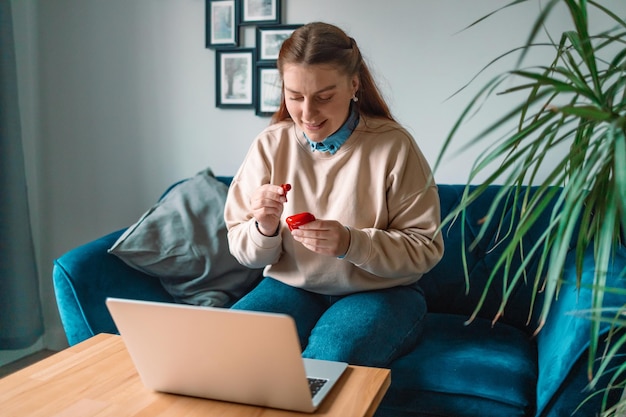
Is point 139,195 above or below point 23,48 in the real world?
below

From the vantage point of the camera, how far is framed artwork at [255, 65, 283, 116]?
2641 mm

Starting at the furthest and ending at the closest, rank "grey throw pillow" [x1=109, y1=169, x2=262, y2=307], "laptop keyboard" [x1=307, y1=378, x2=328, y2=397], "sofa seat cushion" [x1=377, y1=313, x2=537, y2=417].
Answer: "grey throw pillow" [x1=109, y1=169, x2=262, y2=307] → "sofa seat cushion" [x1=377, y1=313, x2=537, y2=417] → "laptop keyboard" [x1=307, y1=378, x2=328, y2=397]

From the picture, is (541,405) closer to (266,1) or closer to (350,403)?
(350,403)

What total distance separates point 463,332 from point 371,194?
0.50 metres

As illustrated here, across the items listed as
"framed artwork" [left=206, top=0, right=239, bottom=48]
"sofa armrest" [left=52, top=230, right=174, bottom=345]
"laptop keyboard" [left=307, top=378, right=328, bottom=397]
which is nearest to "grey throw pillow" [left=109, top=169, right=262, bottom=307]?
"sofa armrest" [left=52, top=230, right=174, bottom=345]

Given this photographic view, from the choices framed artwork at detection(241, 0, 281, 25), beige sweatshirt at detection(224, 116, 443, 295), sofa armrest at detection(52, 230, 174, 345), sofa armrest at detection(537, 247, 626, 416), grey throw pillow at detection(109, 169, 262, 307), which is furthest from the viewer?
framed artwork at detection(241, 0, 281, 25)

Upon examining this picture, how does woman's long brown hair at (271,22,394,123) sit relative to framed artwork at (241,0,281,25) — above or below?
below

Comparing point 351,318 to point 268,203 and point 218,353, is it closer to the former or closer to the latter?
point 268,203

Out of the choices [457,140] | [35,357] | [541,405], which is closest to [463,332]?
[541,405]

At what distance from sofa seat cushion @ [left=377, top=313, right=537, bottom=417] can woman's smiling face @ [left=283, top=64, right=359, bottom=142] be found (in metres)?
0.65

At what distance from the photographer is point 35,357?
117 inches

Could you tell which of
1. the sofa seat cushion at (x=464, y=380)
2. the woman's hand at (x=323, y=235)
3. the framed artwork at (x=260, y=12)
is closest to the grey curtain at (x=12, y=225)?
the framed artwork at (x=260, y=12)

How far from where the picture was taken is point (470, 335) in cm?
194

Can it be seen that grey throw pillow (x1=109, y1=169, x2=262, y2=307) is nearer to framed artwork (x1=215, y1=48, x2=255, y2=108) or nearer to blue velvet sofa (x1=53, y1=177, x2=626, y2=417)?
blue velvet sofa (x1=53, y1=177, x2=626, y2=417)
